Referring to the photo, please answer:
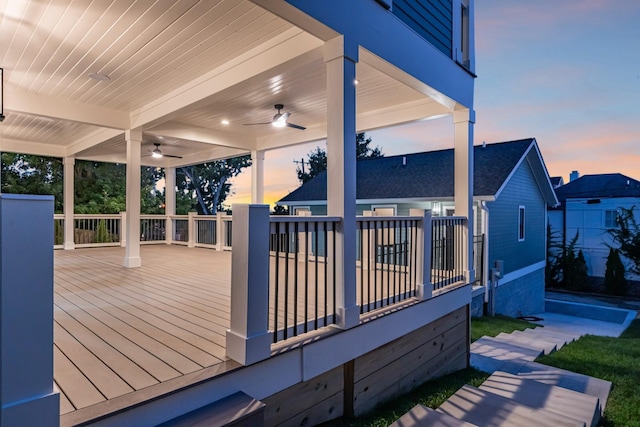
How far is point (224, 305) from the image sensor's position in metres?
3.80

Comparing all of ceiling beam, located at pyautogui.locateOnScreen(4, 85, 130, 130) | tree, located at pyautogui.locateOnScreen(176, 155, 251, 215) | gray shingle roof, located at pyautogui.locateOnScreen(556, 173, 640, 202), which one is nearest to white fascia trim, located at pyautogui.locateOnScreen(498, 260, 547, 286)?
gray shingle roof, located at pyautogui.locateOnScreen(556, 173, 640, 202)

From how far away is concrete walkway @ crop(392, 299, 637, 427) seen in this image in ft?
10.2

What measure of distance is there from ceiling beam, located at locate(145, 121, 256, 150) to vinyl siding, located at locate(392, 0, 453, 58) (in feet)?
15.6

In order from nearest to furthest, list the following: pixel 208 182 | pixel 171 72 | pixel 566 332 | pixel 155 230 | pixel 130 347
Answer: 1. pixel 130 347
2. pixel 171 72
3. pixel 566 332
4. pixel 155 230
5. pixel 208 182

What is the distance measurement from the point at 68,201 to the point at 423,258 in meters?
9.41

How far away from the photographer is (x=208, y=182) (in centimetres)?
2181

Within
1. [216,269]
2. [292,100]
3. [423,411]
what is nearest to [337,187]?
[423,411]

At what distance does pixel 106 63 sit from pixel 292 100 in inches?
97.1

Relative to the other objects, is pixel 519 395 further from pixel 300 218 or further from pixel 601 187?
pixel 601 187

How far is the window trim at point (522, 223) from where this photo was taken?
39.7 feet

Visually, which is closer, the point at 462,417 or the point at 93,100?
the point at 462,417

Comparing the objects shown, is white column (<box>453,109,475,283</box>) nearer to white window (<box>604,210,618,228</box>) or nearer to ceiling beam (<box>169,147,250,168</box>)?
ceiling beam (<box>169,147,250,168</box>)

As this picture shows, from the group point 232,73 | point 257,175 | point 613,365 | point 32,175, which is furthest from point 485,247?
point 32,175

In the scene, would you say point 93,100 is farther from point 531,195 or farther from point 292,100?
point 531,195
